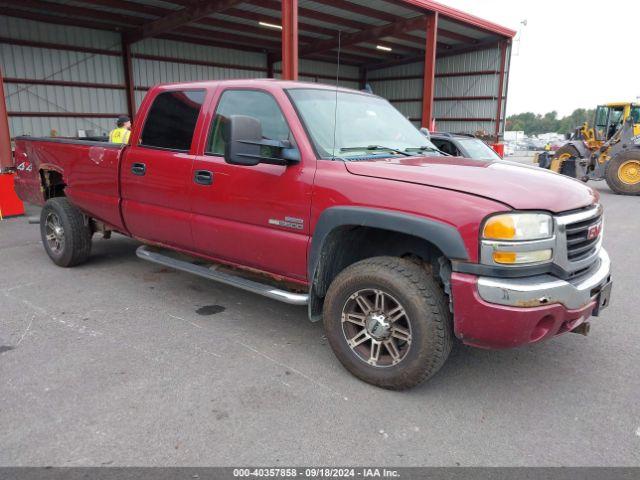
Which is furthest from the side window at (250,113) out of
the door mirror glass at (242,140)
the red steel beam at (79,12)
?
the red steel beam at (79,12)

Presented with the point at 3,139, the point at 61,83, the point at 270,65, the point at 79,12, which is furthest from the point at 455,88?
the point at 3,139

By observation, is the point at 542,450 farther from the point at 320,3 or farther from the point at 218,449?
the point at 320,3

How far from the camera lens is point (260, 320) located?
164 inches

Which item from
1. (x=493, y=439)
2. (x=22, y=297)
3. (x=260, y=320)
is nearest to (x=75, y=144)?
(x=22, y=297)

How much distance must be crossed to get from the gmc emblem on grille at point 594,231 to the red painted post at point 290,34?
8853 mm

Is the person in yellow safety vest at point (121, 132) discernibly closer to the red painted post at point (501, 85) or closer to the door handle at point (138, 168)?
the door handle at point (138, 168)

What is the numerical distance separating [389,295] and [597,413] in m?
1.38

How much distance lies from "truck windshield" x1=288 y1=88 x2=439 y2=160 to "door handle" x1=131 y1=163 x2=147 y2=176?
1.61 meters

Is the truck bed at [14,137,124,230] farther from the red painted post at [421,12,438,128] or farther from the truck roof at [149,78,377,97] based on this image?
the red painted post at [421,12,438,128]

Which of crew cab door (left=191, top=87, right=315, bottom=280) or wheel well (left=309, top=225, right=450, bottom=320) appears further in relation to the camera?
crew cab door (left=191, top=87, right=315, bottom=280)

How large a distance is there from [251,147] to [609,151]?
15.1m

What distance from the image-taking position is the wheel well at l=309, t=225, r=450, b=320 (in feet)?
10.1

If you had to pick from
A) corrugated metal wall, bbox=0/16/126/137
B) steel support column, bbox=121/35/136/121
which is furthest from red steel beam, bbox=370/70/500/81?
corrugated metal wall, bbox=0/16/126/137

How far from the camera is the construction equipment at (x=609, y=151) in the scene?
546 inches
